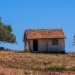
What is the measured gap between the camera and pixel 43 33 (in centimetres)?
5184

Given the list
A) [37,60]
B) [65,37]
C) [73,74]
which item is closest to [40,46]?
[65,37]

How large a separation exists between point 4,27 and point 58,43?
1021cm

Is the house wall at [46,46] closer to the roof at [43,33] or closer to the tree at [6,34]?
the roof at [43,33]

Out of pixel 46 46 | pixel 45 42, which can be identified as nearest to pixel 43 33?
pixel 45 42

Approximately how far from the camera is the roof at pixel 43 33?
5079 cm

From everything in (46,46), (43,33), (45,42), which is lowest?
(46,46)

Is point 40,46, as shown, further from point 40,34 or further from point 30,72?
point 30,72

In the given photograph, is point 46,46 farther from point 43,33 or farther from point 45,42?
point 43,33

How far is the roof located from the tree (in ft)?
11.3

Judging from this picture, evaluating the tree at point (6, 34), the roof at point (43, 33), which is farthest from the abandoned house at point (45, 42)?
the tree at point (6, 34)

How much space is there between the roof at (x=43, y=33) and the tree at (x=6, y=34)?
Result: 344 cm

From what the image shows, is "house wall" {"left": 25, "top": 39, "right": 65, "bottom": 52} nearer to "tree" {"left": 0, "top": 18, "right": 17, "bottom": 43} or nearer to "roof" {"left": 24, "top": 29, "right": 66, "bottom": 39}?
"roof" {"left": 24, "top": 29, "right": 66, "bottom": 39}

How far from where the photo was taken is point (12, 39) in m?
55.9

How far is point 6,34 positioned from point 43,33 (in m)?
6.55
